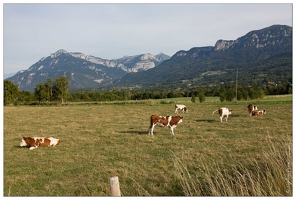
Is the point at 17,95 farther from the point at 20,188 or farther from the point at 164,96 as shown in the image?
the point at 20,188

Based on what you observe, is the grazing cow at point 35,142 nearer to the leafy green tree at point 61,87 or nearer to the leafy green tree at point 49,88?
the leafy green tree at point 61,87

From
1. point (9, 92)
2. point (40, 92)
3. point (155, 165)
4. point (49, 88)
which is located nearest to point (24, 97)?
point (9, 92)

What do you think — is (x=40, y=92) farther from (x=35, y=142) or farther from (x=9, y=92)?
(x=35, y=142)

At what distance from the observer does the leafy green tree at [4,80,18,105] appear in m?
62.5

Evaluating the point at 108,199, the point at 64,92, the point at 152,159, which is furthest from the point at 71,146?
the point at 64,92

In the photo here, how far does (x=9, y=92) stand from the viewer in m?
63.8

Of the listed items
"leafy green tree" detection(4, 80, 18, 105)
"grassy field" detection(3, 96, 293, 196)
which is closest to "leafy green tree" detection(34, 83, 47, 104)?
"leafy green tree" detection(4, 80, 18, 105)

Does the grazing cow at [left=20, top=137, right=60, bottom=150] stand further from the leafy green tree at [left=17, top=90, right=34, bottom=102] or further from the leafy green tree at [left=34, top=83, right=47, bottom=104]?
the leafy green tree at [left=17, top=90, right=34, bottom=102]

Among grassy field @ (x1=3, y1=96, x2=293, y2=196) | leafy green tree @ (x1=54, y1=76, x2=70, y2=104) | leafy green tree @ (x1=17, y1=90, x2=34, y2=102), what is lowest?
grassy field @ (x1=3, y1=96, x2=293, y2=196)

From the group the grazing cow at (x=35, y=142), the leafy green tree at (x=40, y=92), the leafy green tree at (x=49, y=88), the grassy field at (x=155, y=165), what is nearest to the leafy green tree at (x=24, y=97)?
the leafy green tree at (x=40, y=92)

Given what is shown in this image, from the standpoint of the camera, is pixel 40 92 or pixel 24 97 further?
pixel 24 97

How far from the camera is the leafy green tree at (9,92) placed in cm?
6250

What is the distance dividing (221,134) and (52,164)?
334 inches

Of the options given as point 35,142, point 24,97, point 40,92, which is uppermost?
point 40,92
